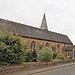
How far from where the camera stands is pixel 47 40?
29.4 m

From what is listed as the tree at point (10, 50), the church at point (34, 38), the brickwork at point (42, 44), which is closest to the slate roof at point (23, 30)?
the church at point (34, 38)

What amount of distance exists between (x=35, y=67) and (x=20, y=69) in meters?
2.83

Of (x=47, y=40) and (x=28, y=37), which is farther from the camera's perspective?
(x=47, y=40)

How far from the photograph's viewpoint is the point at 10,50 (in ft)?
38.3

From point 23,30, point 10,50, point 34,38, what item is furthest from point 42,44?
point 10,50

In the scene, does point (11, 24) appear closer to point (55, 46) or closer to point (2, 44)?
point (2, 44)

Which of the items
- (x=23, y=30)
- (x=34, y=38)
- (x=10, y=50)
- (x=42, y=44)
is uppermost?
(x=23, y=30)

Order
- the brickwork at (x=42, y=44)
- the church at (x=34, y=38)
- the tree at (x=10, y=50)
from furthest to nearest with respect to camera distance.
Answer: the brickwork at (x=42, y=44) < the church at (x=34, y=38) < the tree at (x=10, y=50)

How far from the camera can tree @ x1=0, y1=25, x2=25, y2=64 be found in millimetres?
11462

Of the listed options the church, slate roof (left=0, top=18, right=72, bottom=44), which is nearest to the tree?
the church

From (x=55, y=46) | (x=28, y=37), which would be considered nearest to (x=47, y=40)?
(x=55, y=46)

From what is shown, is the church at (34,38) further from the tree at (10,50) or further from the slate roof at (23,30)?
the tree at (10,50)

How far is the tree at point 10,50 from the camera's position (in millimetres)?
11462

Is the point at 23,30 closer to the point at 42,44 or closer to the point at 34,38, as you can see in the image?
the point at 34,38
